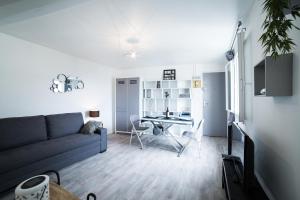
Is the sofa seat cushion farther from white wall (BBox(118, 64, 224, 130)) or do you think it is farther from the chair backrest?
white wall (BBox(118, 64, 224, 130))

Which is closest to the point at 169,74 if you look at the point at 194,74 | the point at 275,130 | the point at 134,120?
the point at 194,74

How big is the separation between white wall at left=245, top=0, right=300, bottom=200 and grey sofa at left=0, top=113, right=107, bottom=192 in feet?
10.1

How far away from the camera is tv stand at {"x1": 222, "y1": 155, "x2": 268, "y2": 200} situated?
4.79 feet

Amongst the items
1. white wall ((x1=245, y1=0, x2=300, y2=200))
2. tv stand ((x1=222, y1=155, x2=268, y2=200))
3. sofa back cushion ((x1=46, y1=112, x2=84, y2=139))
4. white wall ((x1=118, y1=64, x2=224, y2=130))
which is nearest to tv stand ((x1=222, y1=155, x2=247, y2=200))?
tv stand ((x1=222, y1=155, x2=268, y2=200))

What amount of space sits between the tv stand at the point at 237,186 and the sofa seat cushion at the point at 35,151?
2657mm

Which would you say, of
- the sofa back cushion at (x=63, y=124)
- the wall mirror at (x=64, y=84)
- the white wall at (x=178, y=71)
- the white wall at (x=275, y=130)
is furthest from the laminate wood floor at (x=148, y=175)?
the white wall at (x=178, y=71)

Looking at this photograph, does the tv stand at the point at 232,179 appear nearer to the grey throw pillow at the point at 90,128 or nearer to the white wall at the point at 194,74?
the grey throw pillow at the point at 90,128

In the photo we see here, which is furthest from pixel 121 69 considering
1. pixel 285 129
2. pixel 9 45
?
pixel 285 129

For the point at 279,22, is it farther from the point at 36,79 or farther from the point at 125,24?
the point at 36,79

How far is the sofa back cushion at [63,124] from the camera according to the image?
324cm

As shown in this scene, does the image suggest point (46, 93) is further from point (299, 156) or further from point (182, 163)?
point (299, 156)

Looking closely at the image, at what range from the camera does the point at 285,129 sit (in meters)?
1.34

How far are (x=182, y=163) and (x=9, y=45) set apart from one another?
409 cm

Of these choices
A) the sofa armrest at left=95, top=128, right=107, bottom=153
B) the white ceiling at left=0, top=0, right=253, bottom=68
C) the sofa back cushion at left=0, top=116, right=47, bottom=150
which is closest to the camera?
the white ceiling at left=0, top=0, right=253, bottom=68
